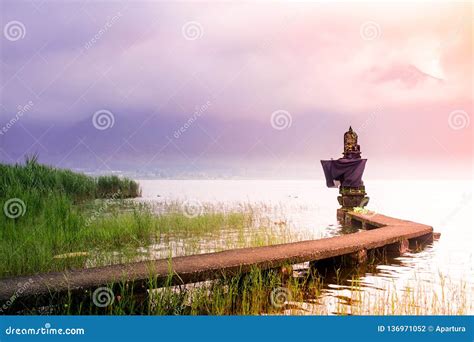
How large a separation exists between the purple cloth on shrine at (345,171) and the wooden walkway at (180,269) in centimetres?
697

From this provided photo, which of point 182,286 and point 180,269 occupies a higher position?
point 180,269

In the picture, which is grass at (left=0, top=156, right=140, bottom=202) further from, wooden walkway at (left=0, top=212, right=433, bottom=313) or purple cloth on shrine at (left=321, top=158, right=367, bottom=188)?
purple cloth on shrine at (left=321, top=158, right=367, bottom=188)

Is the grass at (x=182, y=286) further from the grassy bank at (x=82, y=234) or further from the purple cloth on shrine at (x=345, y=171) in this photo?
the purple cloth on shrine at (x=345, y=171)

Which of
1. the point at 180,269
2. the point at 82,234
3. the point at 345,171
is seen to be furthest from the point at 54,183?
the point at 180,269

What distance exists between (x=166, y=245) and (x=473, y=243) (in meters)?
8.58

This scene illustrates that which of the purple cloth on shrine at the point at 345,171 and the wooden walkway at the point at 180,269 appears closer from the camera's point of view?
the wooden walkway at the point at 180,269

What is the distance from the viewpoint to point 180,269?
668 centimetres

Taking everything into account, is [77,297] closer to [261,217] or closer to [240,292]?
[240,292]

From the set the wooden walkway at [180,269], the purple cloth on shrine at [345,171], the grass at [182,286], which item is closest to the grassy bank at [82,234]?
the grass at [182,286]

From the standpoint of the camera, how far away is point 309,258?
8391 mm

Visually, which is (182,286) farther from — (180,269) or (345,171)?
(345,171)

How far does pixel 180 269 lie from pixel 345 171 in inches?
454

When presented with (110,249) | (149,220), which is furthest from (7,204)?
(149,220)

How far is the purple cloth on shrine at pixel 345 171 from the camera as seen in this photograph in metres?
17.0
